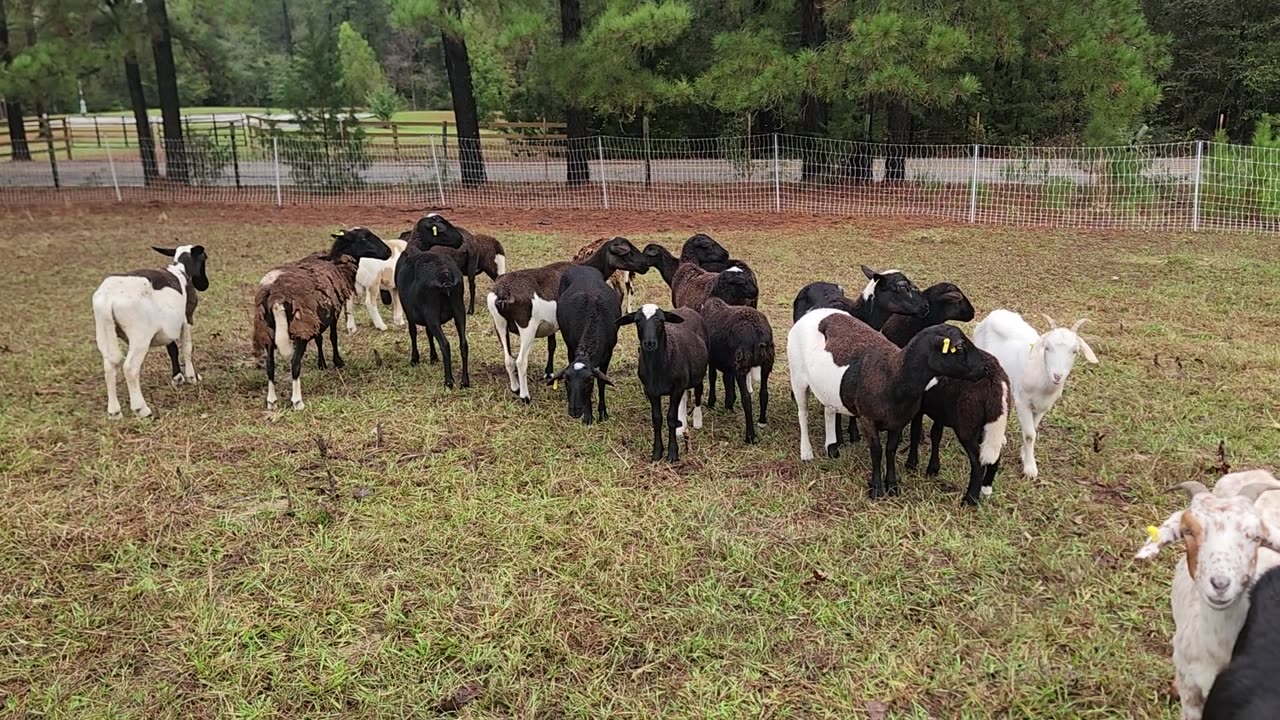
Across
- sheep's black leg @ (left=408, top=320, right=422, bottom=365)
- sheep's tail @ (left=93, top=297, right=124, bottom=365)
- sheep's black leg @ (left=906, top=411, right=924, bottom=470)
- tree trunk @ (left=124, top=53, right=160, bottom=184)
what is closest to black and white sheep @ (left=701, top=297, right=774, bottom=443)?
sheep's black leg @ (left=906, top=411, right=924, bottom=470)

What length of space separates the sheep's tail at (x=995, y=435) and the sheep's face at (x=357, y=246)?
5646 millimetres

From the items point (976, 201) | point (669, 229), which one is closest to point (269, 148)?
point (669, 229)

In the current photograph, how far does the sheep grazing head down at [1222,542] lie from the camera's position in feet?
8.75

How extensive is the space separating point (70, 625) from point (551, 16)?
17.8 metres

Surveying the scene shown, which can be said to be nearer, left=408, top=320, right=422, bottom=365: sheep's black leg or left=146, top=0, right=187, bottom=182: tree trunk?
left=408, top=320, right=422, bottom=365: sheep's black leg

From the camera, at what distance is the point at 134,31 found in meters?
19.0

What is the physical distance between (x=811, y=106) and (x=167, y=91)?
52.3ft

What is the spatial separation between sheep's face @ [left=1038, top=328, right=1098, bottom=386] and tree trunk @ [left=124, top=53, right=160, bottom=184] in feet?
70.0

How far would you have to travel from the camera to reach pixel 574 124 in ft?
65.4

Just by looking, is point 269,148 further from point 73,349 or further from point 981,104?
point 981,104

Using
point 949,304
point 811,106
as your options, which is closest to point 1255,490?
point 949,304

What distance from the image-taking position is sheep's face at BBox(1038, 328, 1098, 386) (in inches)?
188

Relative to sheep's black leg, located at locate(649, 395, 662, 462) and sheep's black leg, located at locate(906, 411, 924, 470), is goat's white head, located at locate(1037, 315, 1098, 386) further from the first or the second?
sheep's black leg, located at locate(649, 395, 662, 462)

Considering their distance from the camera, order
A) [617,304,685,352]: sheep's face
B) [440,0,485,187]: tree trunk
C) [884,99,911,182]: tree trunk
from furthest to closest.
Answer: [440,0,485,187]: tree trunk → [884,99,911,182]: tree trunk → [617,304,685,352]: sheep's face
